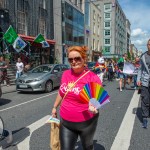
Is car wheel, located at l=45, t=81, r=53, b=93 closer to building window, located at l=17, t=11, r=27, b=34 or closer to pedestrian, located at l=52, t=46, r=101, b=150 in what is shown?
pedestrian, located at l=52, t=46, r=101, b=150

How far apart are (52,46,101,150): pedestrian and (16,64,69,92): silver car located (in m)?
8.24

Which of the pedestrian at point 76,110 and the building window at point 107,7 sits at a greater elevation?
the building window at point 107,7

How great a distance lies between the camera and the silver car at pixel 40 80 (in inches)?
427

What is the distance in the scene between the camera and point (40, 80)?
11.0m

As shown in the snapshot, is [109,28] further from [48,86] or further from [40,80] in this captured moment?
[40,80]

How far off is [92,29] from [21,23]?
1173 inches

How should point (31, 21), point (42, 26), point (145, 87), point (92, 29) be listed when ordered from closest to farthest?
1. point (145, 87)
2. point (31, 21)
3. point (42, 26)
4. point (92, 29)

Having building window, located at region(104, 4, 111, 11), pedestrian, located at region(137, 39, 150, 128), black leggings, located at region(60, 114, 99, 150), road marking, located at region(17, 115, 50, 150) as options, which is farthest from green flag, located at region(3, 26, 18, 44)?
building window, located at region(104, 4, 111, 11)

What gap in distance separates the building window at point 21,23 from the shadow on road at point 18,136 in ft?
55.3

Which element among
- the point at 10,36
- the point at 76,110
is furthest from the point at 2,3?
the point at 76,110

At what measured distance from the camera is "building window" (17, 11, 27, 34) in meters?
20.7

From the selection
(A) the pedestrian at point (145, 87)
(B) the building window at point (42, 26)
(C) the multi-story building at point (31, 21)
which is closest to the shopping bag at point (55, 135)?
(A) the pedestrian at point (145, 87)

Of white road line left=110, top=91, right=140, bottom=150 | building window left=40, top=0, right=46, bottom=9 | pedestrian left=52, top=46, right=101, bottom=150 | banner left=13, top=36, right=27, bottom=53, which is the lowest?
white road line left=110, top=91, right=140, bottom=150

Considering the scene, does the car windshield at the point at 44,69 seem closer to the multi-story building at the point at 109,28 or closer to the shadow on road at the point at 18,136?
the shadow on road at the point at 18,136
